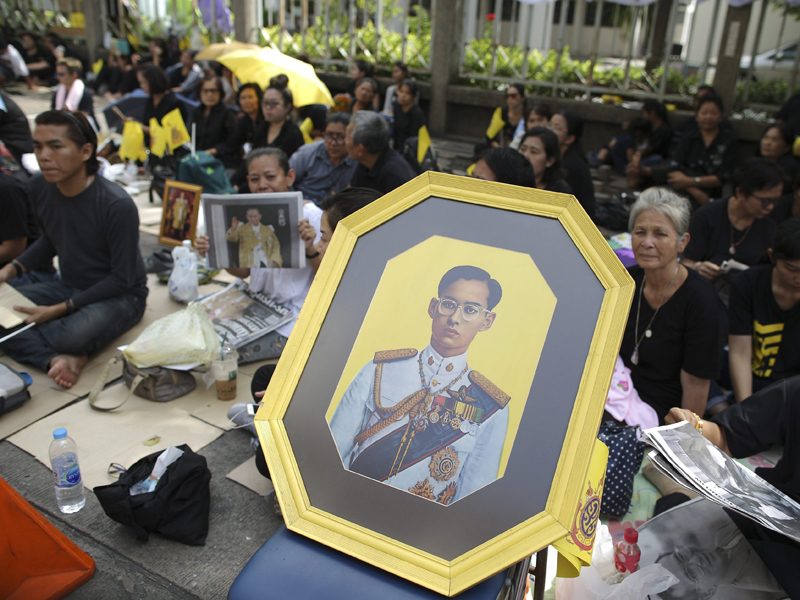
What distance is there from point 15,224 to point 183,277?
1057 millimetres

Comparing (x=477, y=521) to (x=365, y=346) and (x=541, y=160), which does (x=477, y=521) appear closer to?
(x=365, y=346)

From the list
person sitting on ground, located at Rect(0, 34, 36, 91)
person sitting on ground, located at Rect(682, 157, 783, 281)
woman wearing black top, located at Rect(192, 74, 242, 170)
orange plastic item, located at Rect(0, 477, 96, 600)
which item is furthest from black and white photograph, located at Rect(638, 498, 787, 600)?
person sitting on ground, located at Rect(0, 34, 36, 91)

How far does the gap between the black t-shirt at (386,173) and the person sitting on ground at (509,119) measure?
109 inches

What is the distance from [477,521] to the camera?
4.09 feet

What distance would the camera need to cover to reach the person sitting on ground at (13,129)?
473cm

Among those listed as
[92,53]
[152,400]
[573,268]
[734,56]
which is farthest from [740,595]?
[92,53]

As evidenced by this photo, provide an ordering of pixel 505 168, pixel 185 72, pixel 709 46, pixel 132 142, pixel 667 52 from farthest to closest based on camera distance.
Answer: pixel 185 72, pixel 667 52, pixel 709 46, pixel 132 142, pixel 505 168

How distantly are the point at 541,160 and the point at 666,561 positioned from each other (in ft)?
8.85

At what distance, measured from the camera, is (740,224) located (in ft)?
12.3

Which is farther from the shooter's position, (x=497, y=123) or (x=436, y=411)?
(x=497, y=123)

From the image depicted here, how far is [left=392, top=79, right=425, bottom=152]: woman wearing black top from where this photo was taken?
678 centimetres

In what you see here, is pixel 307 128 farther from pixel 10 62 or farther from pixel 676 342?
pixel 10 62

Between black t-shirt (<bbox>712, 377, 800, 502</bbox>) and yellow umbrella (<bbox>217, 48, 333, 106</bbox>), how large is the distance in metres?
5.23

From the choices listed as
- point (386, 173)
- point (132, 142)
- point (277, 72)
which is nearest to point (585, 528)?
point (386, 173)
